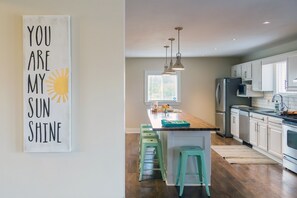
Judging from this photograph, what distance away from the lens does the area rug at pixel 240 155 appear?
491cm

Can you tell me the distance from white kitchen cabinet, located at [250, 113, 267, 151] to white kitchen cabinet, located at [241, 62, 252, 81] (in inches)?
52.9

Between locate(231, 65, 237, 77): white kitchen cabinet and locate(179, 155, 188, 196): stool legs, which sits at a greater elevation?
locate(231, 65, 237, 77): white kitchen cabinet

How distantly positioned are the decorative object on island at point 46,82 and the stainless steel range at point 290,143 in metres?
3.68

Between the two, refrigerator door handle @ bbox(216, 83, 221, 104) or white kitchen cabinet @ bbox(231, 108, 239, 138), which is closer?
white kitchen cabinet @ bbox(231, 108, 239, 138)

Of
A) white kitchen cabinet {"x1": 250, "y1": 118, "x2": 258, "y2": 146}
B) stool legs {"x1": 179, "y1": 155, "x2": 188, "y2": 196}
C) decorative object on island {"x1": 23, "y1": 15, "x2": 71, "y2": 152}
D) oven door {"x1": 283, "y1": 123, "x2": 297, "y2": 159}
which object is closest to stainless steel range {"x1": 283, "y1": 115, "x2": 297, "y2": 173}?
oven door {"x1": 283, "y1": 123, "x2": 297, "y2": 159}

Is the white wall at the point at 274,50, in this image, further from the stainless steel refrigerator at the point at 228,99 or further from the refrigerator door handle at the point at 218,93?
the refrigerator door handle at the point at 218,93

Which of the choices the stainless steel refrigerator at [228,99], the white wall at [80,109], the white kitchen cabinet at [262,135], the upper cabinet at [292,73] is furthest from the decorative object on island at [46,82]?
the stainless steel refrigerator at [228,99]

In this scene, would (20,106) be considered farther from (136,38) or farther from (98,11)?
(136,38)

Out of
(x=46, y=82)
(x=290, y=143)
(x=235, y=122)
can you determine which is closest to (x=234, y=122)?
(x=235, y=122)

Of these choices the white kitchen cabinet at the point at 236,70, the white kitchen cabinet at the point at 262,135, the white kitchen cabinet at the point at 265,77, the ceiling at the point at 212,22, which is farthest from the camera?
the white kitchen cabinet at the point at 236,70

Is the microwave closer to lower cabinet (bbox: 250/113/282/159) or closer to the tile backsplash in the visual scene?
the tile backsplash

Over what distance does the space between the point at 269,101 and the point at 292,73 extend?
1731mm

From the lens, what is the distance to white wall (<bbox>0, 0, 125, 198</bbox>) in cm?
216

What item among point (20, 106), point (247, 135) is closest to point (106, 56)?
point (20, 106)
